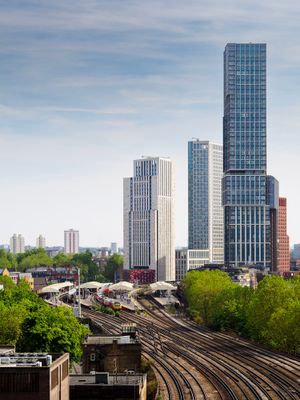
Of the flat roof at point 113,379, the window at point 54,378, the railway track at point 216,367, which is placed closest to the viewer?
the window at point 54,378

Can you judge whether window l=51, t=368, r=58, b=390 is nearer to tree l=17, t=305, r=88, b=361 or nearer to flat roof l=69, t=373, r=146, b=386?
flat roof l=69, t=373, r=146, b=386

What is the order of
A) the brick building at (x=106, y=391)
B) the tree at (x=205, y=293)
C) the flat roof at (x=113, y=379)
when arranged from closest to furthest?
the brick building at (x=106, y=391)
the flat roof at (x=113, y=379)
the tree at (x=205, y=293)

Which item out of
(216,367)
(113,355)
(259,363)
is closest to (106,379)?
(113,355)

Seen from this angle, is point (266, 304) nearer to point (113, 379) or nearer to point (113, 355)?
point (113, 355)

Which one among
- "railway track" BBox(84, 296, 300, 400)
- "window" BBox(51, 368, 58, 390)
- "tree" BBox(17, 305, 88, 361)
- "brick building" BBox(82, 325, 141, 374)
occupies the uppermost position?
"window" BBox(51, 368, 58, 390)

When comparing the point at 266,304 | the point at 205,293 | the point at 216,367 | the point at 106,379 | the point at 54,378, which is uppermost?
the point at 54,378

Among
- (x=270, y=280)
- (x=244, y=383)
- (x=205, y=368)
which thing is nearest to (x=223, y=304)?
(x=270, y=280)

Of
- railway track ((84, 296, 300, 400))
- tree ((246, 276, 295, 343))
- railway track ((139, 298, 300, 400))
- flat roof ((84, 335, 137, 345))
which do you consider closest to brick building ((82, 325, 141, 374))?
flat roof ((84, 335, 137, 345))

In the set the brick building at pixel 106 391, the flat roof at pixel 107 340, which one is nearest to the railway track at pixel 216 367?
the flat roof at pixel 107 340

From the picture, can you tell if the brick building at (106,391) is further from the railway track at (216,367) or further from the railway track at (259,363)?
the railway track at (259,363)
